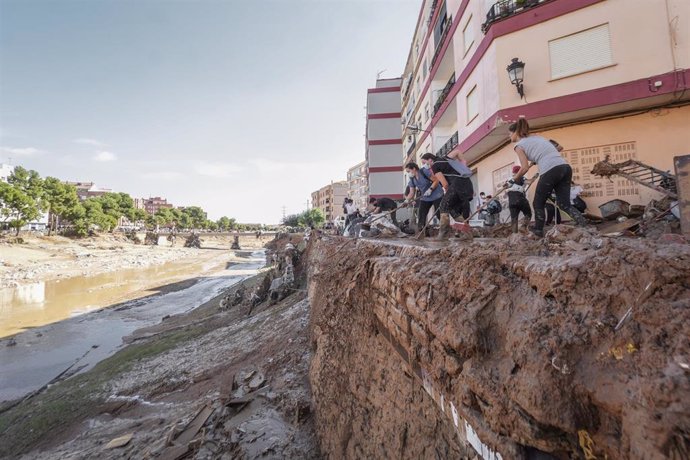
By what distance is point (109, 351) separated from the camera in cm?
1175

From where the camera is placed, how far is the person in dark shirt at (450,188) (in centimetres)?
516

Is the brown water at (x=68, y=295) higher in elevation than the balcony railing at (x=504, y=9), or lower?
lower

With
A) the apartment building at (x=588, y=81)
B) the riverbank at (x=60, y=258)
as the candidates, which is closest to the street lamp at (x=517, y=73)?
the apartment building at (x=588, y=81)

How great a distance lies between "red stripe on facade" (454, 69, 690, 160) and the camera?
6.46m

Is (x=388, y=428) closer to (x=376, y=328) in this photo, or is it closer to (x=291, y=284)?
(x=376, y=328)

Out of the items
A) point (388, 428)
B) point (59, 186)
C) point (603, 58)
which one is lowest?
point (388, 428)

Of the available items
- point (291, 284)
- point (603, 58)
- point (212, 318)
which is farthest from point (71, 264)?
point (603, 58)

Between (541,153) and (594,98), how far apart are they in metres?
5.39

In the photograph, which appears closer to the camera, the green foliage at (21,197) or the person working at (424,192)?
the person working at (424,192)

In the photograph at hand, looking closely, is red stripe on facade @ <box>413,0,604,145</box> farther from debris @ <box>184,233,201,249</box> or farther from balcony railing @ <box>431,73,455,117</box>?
debris @ <box>184,233,201,249</box>

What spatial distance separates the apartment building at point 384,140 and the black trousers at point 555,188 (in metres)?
22.8

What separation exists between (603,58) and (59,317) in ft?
83.4

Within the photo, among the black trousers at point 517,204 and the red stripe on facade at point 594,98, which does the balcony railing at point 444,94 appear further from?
the black trousers at point 517,204

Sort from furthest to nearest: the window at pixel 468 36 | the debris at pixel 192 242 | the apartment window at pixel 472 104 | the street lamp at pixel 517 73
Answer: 1. the debris at pixel 192 242
2. the window at pixel 468 36
3. the apartment window at pixel 472 104
4. the street lamp at pixel 517 73
